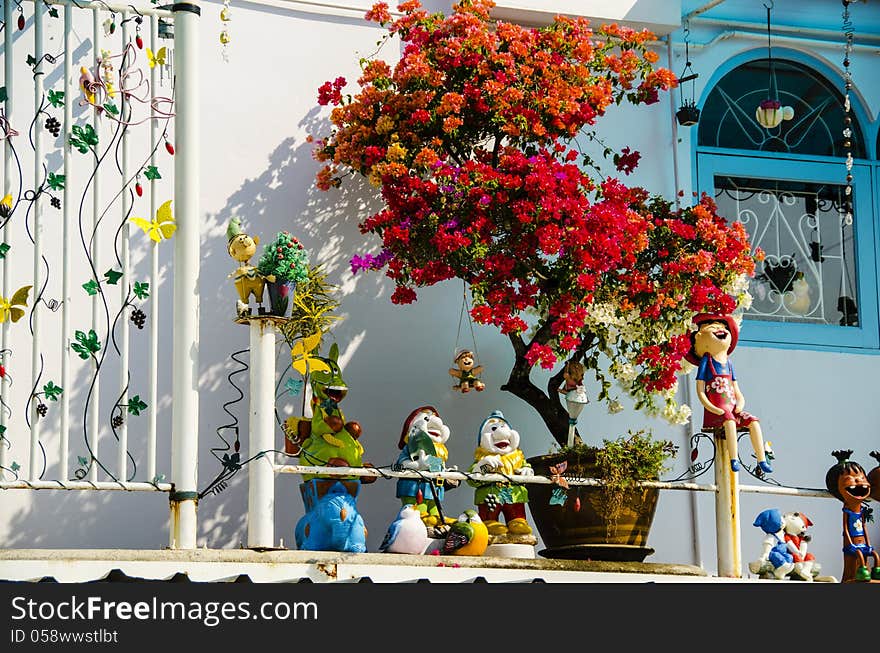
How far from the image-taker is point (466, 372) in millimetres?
8148

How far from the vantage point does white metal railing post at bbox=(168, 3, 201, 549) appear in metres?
6.53

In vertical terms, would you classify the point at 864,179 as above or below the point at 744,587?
above

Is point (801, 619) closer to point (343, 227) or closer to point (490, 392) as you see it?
point (490, 392)

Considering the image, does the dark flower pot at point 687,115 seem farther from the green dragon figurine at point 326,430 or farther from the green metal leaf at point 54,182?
the green metal leaf at point 54,182

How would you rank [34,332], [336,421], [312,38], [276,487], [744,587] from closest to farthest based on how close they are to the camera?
[744,587], [34,332], [336,421], [276,487], [312,38]

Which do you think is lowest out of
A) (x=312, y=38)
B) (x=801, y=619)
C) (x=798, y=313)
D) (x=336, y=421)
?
(x=801, y=619)

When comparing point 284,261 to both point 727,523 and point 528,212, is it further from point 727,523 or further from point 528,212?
point 727,523

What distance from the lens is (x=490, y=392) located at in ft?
28.4

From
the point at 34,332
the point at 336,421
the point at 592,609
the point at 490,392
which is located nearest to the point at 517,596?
the point at 592,609

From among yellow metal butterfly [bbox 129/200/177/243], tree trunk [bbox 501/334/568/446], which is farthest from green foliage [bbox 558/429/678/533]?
yellow metal butterfly [bbox 129/200/177/243]

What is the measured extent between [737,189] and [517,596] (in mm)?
4779

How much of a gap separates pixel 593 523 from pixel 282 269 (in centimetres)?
205

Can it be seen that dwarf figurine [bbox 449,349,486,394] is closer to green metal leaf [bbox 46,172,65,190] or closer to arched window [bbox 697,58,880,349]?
arched window [bbox 697,58,880,349]

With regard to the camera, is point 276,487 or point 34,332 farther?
point 276,487
